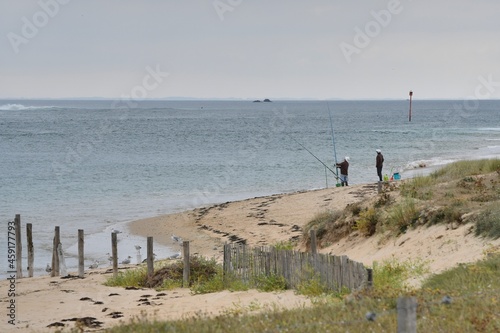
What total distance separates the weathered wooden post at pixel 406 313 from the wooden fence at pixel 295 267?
4.54 metres

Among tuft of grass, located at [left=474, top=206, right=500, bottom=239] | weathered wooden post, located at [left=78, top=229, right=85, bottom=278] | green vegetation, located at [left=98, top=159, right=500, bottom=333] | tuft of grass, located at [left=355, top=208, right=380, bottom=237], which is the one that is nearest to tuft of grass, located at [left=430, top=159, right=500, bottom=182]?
green vegetation, located at [left=98, top=159, right=500, bottom=333]

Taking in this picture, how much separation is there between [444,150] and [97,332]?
5698cm

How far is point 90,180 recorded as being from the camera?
173 feet

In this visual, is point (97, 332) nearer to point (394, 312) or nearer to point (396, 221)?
point (394, 312)

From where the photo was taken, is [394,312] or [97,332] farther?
[97,332]

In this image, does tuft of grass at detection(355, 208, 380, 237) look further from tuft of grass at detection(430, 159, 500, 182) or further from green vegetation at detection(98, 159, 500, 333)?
tuft of grass at detection(430, 159, 500, 182)

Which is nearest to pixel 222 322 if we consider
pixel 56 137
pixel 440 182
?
pixel 440 182

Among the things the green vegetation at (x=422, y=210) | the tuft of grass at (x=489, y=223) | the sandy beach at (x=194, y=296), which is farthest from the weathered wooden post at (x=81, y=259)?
the tuft of grass at (x=489, y=223)

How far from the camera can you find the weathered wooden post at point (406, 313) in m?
8.32

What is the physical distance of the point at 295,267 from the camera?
16203 millimetres

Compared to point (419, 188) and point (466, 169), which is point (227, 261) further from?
point (466, 169)

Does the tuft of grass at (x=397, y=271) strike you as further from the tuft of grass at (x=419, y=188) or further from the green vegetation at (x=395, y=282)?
the tuft of grass at (x=419, y=188)

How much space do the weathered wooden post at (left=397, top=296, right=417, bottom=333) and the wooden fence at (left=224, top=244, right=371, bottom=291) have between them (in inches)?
179

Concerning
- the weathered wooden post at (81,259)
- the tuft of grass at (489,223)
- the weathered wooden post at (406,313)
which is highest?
the weathered wooden post at (406,313)
